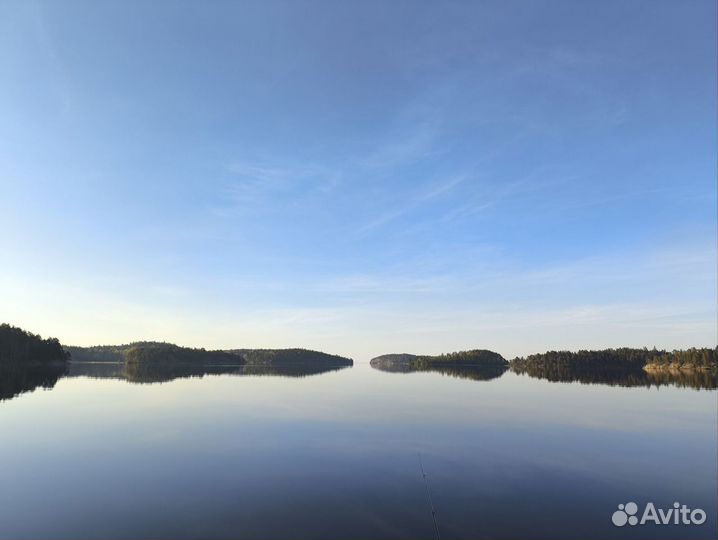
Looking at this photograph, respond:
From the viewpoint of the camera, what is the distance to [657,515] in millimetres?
19531

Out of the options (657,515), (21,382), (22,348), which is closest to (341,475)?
(657,515)

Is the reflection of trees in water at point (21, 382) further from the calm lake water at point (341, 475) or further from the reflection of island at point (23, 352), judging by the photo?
the calm lake water at point (341, 475)

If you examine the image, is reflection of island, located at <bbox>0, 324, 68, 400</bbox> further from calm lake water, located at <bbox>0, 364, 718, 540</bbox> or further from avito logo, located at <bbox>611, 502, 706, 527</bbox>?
avito logo, located at <bbox>611, 502, 706, 527</bbox>

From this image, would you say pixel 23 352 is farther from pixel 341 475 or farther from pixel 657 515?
pixel 657 515

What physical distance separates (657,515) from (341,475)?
53.2 ft

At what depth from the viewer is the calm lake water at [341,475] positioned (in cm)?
1717

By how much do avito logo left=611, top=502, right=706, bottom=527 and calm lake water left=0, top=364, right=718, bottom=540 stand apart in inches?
20.2

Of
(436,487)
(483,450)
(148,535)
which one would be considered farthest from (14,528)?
(483,450)

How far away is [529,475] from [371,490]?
1038 centimetres

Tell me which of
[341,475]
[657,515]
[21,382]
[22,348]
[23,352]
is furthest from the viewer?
[23,352]

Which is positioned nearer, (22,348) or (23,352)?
(22,348)

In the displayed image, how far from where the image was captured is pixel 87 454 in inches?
1126

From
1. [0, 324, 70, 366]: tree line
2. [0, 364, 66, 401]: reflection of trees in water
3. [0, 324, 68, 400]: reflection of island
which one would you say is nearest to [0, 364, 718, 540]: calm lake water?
[0, 364, 66, 401]: reflection of trees in water

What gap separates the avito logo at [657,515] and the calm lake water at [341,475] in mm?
514
